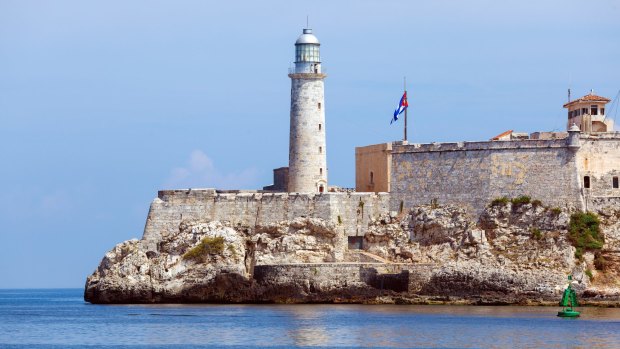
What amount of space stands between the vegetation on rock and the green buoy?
93.2 inches

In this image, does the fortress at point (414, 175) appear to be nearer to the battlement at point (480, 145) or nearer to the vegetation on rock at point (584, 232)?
the battlement at point (480, 145)

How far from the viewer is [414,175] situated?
177 ft

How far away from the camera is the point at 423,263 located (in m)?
51.7

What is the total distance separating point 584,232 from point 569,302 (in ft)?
12.1

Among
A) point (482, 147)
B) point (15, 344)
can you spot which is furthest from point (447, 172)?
point (15, 344)

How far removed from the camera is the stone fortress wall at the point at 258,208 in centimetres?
5334

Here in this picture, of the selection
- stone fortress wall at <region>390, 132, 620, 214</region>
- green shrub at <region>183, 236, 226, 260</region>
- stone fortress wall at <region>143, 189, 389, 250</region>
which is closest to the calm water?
green shrub at <region>183, 236, 226, 260</region>

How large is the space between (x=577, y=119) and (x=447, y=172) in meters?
5.61

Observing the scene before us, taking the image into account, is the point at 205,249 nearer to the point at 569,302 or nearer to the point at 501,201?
the point at 501,201

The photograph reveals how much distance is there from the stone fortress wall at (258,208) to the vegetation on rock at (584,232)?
727cm

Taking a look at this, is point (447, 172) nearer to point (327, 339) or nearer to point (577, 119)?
point (577, 119)

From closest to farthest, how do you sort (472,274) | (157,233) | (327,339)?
(327,339) → (472,274) → (157,233)

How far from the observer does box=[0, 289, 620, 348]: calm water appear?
38031mm

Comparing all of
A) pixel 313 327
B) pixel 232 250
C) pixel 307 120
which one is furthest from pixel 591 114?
pixel 313 327
